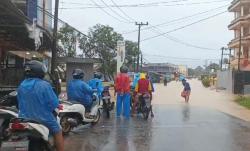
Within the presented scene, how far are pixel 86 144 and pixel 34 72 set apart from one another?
4.41m

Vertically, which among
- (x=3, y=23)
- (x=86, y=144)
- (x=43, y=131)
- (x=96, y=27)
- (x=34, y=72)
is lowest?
(x=86, y=144)

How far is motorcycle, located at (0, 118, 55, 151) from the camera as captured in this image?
6527 millimetres

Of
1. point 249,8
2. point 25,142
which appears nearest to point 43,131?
point 25,142

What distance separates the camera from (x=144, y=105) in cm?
1708

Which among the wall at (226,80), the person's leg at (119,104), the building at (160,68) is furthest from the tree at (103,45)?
the building at (160,68)

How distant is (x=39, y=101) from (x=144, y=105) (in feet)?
34.0

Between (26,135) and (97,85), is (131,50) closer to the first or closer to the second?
(97,85)

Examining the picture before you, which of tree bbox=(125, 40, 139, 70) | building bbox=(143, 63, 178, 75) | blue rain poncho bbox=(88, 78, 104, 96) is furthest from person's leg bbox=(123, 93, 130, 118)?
building bbox=(143, 63, 178, 75)

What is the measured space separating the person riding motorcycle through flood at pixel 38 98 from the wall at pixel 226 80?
1652 inches

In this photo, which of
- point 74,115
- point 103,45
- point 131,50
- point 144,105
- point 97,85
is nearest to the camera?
point 74,115

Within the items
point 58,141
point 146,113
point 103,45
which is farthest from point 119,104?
point 103,45

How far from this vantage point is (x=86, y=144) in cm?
1107

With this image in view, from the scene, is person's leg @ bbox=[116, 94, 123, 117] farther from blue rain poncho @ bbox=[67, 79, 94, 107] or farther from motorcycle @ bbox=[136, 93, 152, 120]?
blue rain poncho @ bbox=[67, 79, 94, 107]

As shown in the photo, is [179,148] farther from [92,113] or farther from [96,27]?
[96,27]
